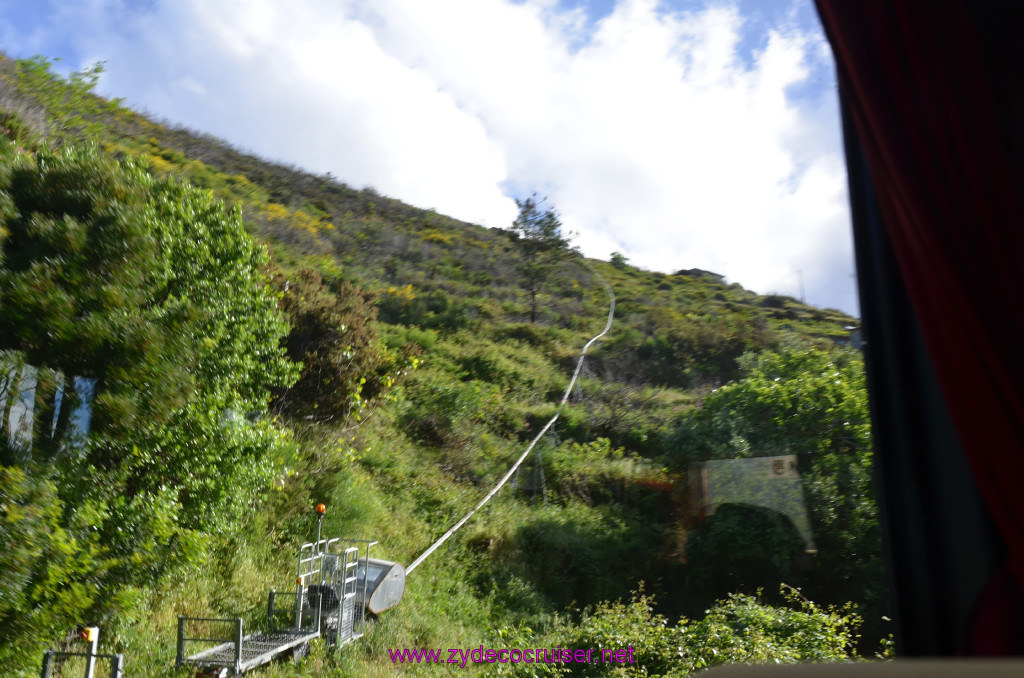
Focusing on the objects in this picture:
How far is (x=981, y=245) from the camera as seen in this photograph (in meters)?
0.95

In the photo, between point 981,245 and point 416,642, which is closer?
point 981,245

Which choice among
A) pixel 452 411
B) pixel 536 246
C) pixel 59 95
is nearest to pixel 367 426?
pixel 452 411

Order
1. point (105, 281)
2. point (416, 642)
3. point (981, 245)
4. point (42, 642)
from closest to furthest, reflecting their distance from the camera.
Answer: point (981, 245)
point (42, 642)
point (105, 281)
point (416, 642)

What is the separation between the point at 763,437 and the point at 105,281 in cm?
315

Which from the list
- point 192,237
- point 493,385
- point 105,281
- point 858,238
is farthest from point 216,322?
point 858,238

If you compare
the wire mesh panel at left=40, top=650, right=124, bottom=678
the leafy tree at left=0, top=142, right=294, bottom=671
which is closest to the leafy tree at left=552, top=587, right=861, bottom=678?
the wire mesh panel at left=40, top=650, right=124, bottom=678

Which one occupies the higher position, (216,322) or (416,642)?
(216,322)

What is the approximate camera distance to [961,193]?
98 centimetres

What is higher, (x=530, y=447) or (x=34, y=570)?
(x=530, y=447)

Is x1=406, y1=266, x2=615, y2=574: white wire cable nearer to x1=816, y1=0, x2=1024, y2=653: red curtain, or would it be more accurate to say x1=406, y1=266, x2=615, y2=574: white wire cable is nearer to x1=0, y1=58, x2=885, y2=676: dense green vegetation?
x1=0, y1=58, x2=885, y2=676: dense green vegetation

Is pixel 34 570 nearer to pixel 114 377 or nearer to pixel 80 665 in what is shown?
pixel 80 665

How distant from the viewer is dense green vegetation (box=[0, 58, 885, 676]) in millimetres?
2430

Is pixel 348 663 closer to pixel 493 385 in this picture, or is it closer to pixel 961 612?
pixel 493 385

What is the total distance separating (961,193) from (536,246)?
6.21 meters
